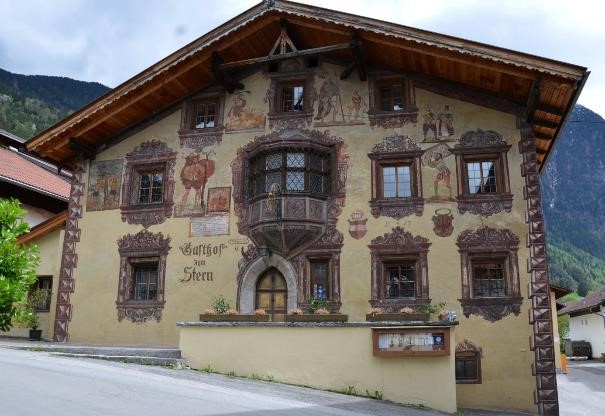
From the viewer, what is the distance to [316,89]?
18328mm

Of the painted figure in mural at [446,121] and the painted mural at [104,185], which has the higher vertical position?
the painted figure in mural at [446,121]

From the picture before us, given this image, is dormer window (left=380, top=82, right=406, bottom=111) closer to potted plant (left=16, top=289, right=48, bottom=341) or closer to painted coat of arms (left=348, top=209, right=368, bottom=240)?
painted coat of arms (left=348, top=209, right=368, bottom=240)

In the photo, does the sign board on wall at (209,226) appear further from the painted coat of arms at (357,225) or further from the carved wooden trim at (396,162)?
the carved wooden trim at (396,162)

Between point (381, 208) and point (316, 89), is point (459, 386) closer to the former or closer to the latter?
point (381, 208)

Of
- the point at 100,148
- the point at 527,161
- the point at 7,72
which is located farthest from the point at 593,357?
the point at 7,72

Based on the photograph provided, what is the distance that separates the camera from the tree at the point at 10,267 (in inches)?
374

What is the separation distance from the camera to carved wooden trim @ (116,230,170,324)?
58.0 feet

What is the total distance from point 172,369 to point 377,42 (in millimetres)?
9986

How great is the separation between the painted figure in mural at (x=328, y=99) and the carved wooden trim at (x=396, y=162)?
5.85 ft

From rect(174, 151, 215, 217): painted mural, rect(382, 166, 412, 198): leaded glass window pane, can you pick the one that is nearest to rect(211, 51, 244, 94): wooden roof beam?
rect(174, 151, 215, 217): painted mural

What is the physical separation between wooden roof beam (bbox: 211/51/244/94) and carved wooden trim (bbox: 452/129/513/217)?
6.83 meters

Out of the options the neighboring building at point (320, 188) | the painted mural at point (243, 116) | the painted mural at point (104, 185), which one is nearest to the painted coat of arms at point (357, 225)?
the neighboring building at point (320, 188)

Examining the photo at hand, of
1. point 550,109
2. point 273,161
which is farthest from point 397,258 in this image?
point 550,109

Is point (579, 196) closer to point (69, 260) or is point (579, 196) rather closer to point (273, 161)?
point (273, 161)
